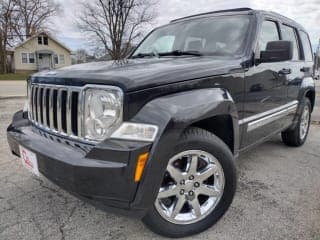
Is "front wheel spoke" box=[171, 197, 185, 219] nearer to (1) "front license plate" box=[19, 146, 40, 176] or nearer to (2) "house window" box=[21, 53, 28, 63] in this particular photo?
(1) "front license plate" box=[19, 146, 40, 176]

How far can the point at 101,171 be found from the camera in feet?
5.51

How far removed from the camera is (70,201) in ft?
8.81

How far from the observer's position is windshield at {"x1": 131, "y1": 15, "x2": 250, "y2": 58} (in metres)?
2.85

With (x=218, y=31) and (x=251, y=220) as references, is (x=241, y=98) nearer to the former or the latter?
(x=218, y=31)

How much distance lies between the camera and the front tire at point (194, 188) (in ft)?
6.61

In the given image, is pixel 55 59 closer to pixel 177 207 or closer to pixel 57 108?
pixel 57 108

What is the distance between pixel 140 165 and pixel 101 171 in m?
0.23

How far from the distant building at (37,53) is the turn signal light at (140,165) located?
128ft

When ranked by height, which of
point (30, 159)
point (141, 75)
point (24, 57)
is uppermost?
point (24, 57)

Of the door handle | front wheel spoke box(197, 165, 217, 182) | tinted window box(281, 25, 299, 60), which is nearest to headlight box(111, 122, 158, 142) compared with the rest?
front wheel spoke box(197, 165, 217, 182)

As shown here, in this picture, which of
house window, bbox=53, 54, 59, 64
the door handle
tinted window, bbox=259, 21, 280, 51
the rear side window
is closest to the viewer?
tinted window, bbox=259, 21, 280, 51

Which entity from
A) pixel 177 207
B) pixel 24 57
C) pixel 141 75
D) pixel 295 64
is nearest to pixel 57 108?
pixel 141 75

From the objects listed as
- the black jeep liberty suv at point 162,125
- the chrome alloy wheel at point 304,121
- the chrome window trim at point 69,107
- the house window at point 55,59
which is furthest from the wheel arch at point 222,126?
the house window at point 55,59

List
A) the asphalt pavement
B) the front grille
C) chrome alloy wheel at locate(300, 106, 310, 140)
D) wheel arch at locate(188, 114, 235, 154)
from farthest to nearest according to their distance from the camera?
1. chrome alloy wheel at locate(300, 106, 310, 140)
2. wheel arch at locate(188, 114, 235, 154)
3. the asphalt pavement
4. the front grille
